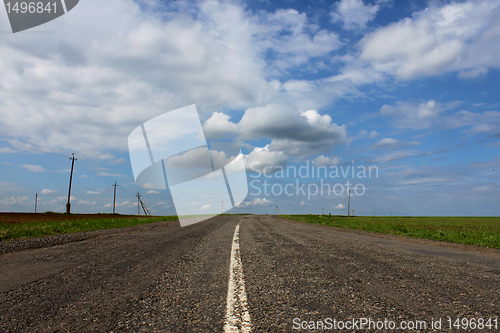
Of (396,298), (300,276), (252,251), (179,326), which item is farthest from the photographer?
(252,251)

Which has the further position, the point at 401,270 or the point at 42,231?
the point at 42,231

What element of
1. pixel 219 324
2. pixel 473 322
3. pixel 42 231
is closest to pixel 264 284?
pixel 219 324

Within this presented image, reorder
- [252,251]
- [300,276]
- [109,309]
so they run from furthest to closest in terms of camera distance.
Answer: [252,251] → [300,276] → [109,309]

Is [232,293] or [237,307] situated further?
[232,293]

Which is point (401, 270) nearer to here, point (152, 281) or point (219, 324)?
point (219, 324)

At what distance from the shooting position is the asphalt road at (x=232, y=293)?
8.75 feet

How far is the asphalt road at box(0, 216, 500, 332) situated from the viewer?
267cm

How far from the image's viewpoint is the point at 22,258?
6297mm

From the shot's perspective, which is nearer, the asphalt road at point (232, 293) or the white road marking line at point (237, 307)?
the white road marking line at point (237, 307)

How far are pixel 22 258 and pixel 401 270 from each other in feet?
27.8

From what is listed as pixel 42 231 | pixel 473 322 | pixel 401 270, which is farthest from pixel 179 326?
pixel 42 231

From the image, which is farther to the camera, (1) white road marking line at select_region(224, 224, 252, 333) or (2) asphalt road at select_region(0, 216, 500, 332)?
(2) asphalt road at select_region(0, 216, 500, 332)

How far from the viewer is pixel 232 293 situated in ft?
11.4

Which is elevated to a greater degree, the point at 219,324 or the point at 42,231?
the point at 219,324
